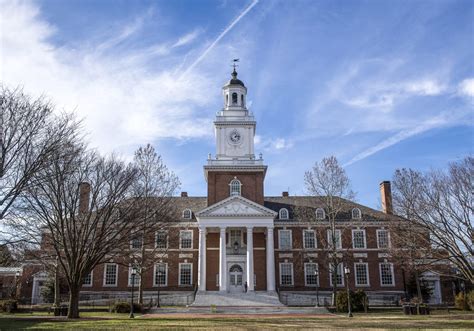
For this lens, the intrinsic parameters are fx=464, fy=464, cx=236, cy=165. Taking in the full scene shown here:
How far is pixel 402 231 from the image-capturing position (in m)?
34.2

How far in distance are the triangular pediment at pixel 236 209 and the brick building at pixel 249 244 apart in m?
0.10

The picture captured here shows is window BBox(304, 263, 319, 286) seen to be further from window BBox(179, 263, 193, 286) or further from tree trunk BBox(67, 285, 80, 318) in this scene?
tree trunk BBox(67, 285, 80, 318)

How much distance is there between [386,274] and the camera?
48.0 meters

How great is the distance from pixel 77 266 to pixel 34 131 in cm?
992

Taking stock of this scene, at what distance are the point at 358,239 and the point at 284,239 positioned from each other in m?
7.87

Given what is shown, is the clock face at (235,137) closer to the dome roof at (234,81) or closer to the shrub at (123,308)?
the dome roof at (234,81)

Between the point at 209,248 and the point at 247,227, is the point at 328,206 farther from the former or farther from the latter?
the point at 209,248

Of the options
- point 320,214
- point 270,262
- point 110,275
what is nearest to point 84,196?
point 270,262

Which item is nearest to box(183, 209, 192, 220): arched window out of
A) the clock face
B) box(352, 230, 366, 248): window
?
the clock face

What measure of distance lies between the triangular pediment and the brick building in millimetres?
97

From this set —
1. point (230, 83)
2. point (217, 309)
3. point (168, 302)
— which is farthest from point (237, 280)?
point (230, 83)

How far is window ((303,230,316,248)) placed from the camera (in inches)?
1945

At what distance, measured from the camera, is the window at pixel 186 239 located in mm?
49125

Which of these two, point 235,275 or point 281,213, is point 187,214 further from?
point 281,213
